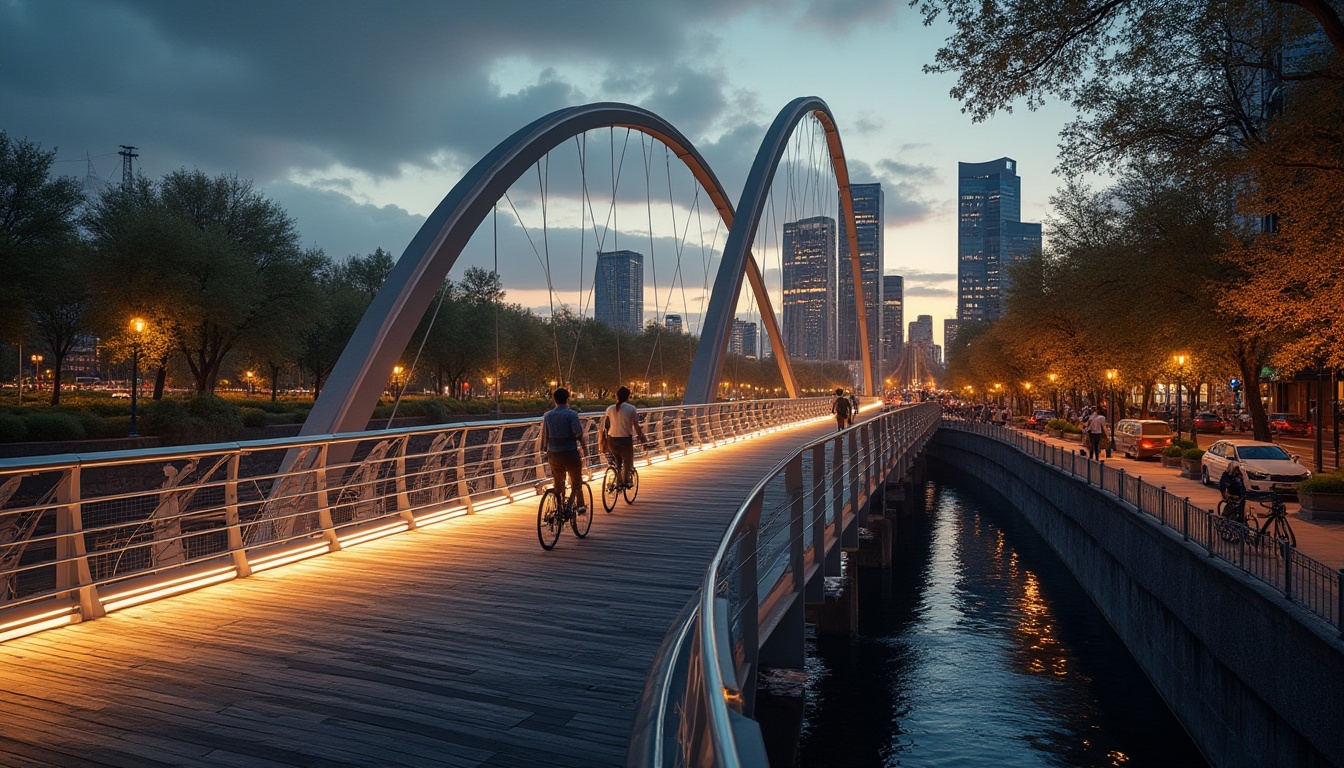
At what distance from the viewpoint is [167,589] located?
8039mm

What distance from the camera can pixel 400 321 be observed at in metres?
16.7

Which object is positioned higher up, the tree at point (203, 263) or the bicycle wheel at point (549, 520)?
the tree at point (203, 263)

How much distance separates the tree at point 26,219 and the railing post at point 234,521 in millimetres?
27238

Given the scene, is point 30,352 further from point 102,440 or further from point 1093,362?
point 1093,362

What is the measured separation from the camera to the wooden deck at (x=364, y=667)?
4.71m

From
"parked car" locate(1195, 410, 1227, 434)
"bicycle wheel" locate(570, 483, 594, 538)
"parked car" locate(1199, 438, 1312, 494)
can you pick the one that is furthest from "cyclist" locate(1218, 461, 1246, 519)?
"parked car" locate(1195, 410, 1227, 434)

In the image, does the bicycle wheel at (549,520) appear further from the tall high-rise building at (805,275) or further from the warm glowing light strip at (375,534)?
the tall high-rise building at (805,275)

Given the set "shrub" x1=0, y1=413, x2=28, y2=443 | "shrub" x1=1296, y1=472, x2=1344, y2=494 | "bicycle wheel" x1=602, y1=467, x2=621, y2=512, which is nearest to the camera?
"bicycle wheel" x1=602, y1=467, x2=621, y2=512

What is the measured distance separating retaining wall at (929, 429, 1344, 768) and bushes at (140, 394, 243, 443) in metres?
24.1

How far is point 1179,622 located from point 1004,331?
40.8m

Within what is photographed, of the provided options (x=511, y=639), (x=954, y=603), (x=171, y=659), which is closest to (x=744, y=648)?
(x=511, y=639)

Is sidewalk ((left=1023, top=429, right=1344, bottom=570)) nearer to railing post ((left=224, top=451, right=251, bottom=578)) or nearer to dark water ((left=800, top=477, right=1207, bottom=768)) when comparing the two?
dark water ((left=800, top=477, right=1207, bottom=768))

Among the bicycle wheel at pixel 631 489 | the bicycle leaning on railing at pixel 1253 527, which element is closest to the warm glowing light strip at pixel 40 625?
the bicycle wheel at pixel 631 489

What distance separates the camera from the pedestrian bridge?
4598 mm
